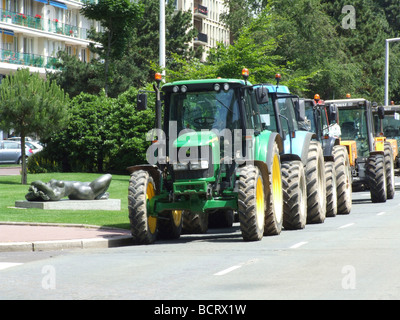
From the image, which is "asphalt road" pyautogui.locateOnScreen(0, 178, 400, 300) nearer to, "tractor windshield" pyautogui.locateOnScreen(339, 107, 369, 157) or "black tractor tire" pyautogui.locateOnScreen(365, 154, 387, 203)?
"black tractor tire" pyautogui.locateOnScreen(365, 154, 387, 203)

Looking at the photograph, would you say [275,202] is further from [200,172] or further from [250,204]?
[200,172]

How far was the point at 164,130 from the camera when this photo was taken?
17.1 m

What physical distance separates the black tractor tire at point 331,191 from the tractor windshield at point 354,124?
18.2 ft

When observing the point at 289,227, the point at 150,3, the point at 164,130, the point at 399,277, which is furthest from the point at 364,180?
the point at 150,3

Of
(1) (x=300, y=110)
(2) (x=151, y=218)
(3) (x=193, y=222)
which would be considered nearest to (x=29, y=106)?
(1) (x=300, y=110)

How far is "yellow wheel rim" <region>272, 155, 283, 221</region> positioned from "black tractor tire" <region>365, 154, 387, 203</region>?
944cm

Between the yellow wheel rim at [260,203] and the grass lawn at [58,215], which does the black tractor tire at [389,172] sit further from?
the yellow wheel rim at [260,203]

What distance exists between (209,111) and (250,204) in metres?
1.92

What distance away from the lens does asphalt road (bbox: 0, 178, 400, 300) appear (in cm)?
962

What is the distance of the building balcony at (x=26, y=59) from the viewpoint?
223 feet

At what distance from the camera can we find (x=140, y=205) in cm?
1578

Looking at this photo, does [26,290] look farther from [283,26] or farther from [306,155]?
[283,26]

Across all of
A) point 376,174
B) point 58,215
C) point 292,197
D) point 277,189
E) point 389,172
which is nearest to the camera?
point 277,189

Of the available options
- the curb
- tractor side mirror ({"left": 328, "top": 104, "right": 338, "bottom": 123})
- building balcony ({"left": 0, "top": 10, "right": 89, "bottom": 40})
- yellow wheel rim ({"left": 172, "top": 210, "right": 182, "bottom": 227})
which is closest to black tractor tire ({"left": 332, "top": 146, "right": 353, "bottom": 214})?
tractor side mirror ({"left": 328, "top": 104, "right": 338, "bottom": 123})
